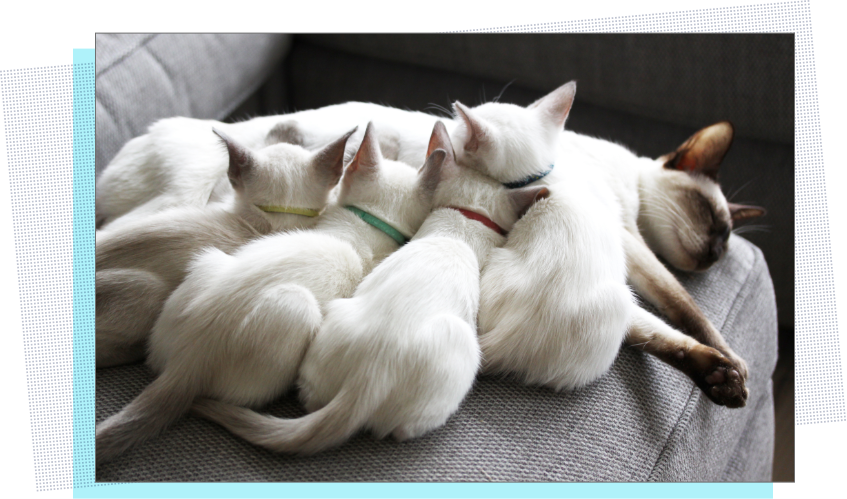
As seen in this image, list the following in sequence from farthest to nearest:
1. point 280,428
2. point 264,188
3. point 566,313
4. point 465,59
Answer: point 465,59 → point 264,188 → point 566,313 → point 280,428

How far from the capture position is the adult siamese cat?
1.25m

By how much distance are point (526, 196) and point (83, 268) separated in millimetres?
836

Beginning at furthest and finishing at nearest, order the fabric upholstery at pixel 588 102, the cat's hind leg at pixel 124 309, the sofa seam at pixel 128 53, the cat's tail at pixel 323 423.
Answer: the fabric upholstery at pixel 588 102
the sofa seam at pixel 128 53
the cat's hind leg at pixel 124 309
the cat's tail at pixel 323 423

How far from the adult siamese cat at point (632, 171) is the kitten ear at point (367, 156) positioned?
185 mm

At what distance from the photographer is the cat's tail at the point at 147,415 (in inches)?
36.7

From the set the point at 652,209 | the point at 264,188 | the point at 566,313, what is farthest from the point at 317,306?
the point at 652,209

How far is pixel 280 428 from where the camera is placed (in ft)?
3.08

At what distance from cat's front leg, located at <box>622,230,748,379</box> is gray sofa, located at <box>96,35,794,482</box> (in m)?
0.11

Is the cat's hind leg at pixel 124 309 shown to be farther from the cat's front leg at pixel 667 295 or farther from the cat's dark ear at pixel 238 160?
the cat's front leg at pixel 667 295

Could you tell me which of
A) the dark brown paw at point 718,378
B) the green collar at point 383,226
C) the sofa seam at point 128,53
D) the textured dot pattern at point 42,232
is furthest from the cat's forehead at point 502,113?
the textured dot pattern at point 42,232

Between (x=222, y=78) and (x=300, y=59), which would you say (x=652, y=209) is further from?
(x=222, y=78)

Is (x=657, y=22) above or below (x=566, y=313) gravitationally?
above

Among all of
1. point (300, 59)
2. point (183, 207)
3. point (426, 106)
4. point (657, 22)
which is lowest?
point (183, 207)

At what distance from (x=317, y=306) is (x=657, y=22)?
Answer: 0.91m
